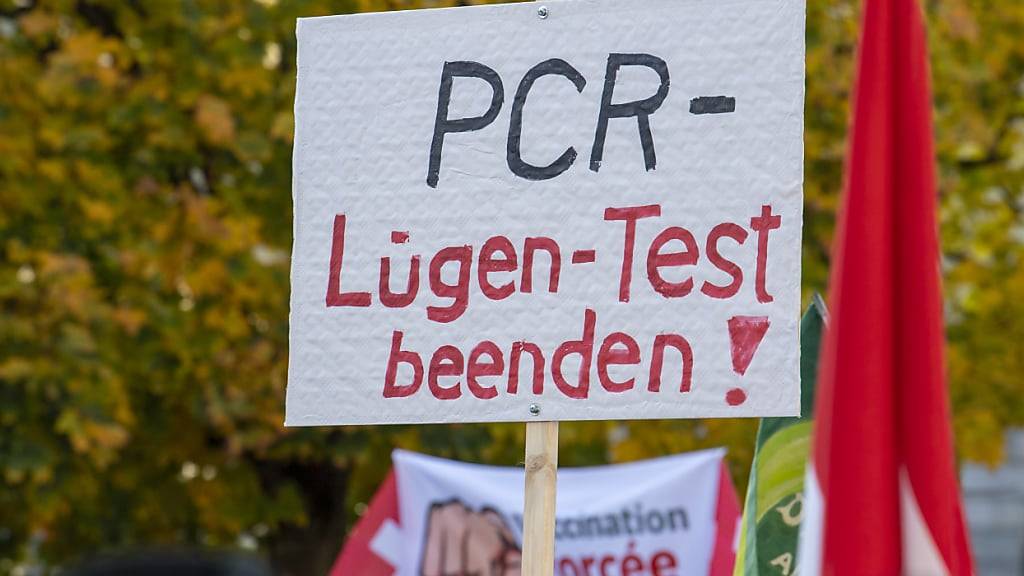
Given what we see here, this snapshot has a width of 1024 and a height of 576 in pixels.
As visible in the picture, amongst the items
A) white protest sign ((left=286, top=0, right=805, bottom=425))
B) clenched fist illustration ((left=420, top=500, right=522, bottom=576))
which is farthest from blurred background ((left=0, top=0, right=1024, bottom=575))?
white protest sign ((left=286, top=0, right=805, bottom=425))

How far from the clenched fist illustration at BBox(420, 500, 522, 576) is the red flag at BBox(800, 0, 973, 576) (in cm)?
356

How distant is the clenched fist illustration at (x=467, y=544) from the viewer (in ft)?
19.0

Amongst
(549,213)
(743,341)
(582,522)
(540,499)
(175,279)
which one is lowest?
(540,499)

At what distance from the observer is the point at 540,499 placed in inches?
129

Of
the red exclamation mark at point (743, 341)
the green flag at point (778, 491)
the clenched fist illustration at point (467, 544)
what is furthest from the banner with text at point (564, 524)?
the red exclamation mark at point (743, 341)

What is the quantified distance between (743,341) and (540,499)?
1.53 ft

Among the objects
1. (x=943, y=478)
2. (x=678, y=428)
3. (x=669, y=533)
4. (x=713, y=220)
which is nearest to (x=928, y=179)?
(x=943, y=478)

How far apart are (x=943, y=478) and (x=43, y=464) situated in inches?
252

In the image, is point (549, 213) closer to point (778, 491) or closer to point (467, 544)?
point (778, 491)

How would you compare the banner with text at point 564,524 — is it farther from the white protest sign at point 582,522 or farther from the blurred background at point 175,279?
the blurred background at point 175,279

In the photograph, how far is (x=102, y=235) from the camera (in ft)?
27.8

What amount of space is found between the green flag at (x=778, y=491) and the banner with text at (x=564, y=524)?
199 cm

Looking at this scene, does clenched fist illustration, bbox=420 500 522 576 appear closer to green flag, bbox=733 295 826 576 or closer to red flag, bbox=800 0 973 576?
green flag, bbox=733 295 826 576

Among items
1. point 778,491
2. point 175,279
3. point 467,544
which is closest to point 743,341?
point 778,491
